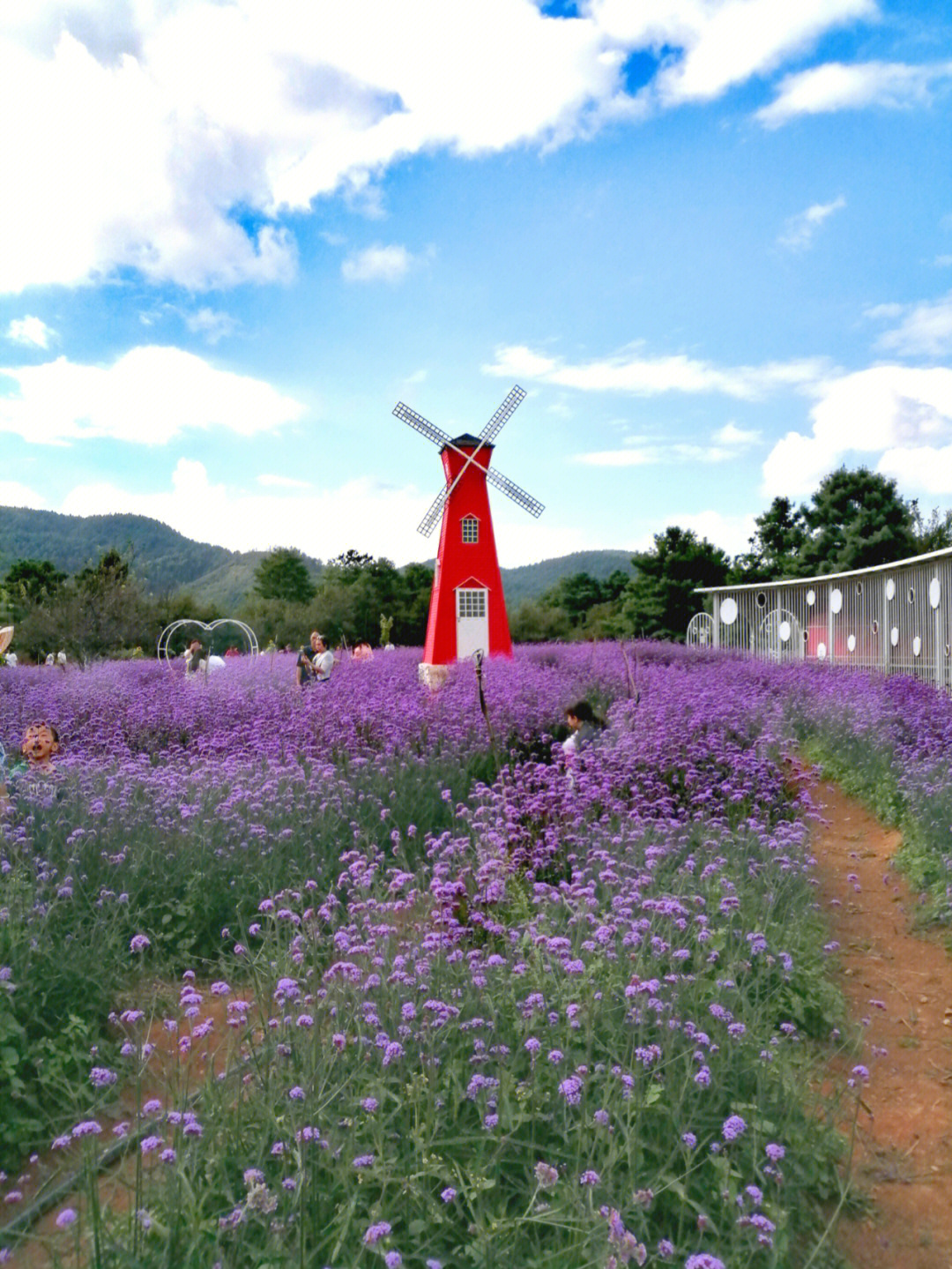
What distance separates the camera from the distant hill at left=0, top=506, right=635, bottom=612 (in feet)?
373

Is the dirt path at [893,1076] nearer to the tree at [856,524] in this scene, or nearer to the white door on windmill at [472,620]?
the white door on windmill at [472,620]

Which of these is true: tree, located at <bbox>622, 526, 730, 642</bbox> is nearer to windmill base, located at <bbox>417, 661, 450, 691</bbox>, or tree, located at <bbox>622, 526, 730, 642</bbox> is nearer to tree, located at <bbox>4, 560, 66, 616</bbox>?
windmill base, located at <bbox>417, 661, 450, 691</bbox>

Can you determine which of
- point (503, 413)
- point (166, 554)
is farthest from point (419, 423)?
point (166, 554)

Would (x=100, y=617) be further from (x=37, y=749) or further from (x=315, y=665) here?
(x=37, y=749)

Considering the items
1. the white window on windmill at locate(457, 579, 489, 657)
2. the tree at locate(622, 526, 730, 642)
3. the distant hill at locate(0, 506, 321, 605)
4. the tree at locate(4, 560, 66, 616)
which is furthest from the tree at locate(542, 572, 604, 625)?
the distant hill at locate(0, 506, 321, 605)

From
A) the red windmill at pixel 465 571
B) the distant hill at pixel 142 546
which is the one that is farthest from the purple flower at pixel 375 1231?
the distant hill at pixel 142 546

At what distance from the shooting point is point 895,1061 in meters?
4.43

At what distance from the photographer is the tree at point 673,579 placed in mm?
42062

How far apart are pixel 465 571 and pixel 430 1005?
19.7 meters

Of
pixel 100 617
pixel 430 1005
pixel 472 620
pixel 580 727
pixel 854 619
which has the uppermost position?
pixel 100 617

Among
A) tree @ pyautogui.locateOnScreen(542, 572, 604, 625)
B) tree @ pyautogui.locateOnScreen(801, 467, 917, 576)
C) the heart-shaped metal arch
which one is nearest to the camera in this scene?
the heart-shaped metal arch

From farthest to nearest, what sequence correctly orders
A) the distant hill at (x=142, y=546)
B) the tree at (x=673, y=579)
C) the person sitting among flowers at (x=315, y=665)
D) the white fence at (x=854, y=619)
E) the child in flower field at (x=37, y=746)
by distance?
1. the distant hill at (x=142, y=546)
2. the tree at (x=673, y=579)
3. the white fence at (x=854, y=619)
4. the person sitting among flowers at (x=315, y=665)
5. the child in flower field at (x=37, y=746)

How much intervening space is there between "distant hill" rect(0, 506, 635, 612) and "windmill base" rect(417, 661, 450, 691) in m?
92.2

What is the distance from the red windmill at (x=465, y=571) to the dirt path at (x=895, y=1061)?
46.7 feet
